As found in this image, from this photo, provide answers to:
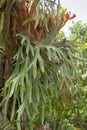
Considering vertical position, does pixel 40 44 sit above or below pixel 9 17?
below

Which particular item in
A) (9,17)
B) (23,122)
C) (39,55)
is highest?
(9,17)

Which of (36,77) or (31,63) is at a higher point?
(31,63)

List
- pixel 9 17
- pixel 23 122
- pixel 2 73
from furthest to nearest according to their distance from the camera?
pixel 2 73
pixel 23 122
pixel 9 17

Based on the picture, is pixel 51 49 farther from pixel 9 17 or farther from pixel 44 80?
pixel 9 17

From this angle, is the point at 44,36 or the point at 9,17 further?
the point at 44,36

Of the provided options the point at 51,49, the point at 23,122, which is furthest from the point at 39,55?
the point at 23,122

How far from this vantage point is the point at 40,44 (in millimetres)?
3189

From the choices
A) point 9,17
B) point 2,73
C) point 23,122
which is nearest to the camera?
point 9,17

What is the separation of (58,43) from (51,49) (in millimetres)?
182

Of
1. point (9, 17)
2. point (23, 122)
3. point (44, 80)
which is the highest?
point (9, 17)

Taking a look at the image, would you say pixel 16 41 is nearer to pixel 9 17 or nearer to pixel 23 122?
pixel 9 17

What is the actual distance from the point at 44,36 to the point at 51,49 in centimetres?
27

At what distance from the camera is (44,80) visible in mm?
3141

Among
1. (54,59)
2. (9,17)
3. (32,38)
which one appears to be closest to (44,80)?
(54,59)
